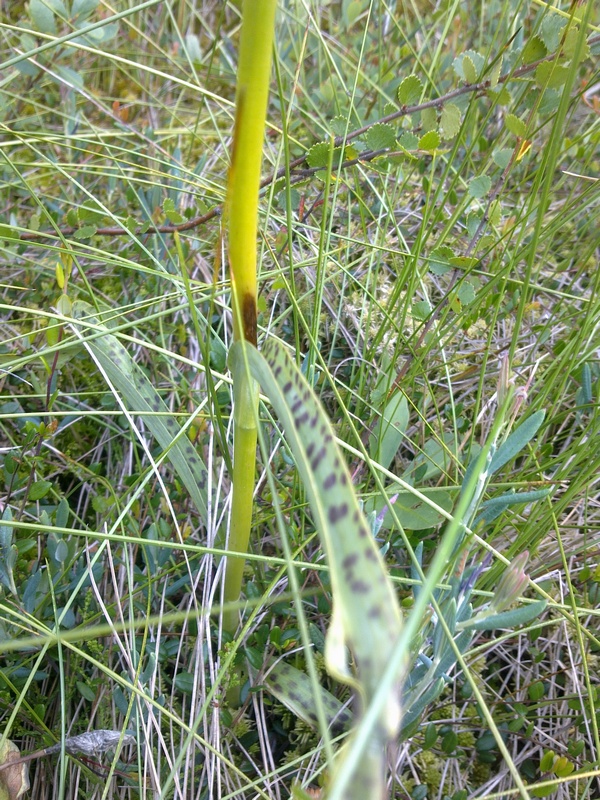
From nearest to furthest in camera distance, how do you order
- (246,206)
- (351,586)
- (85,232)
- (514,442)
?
(351,586) → (246,206) → (514,442) → (85,232)

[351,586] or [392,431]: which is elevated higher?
[351,586]

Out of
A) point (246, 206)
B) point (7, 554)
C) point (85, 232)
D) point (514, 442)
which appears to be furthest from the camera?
point (85, 232)

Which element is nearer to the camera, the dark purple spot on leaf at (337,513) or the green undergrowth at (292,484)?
the dark purple spot on leaf at (337,513)

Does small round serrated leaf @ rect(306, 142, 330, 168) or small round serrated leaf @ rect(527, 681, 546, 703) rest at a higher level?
small round serrated leaf @ rect(306, 142, 330, 168)

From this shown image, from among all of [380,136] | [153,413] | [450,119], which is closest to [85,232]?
[153,413]

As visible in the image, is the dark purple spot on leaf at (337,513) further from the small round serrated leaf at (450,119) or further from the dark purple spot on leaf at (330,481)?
the small round serrated leaf at (450,119)

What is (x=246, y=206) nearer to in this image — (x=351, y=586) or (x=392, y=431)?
(x=351, y=586)

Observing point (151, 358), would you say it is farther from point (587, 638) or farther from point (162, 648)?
point (587, 638)

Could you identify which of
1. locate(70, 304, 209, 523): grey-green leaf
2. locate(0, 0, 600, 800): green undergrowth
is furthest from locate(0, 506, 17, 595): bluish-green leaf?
locate(70, 304, 209, 523): grey-green leaf

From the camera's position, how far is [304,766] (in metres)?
0.83

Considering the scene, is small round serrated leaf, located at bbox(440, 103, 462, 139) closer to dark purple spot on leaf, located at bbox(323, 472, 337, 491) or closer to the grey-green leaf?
the grey-green leaf

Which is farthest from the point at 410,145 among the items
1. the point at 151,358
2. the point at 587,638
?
the point at 587,638

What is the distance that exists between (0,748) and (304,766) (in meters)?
0.38

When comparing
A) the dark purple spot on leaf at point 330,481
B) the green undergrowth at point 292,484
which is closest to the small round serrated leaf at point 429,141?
the green undergrowth at point 292,484
